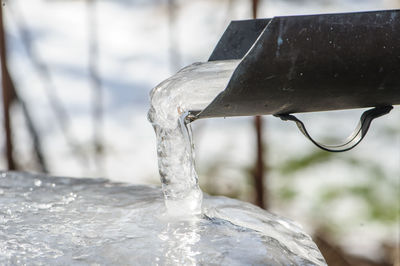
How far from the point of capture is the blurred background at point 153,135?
3219mm

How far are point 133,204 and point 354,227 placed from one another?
245cm

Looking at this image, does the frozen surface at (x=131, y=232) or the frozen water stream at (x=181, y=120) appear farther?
the frozen water stream at (x=181, y=120)

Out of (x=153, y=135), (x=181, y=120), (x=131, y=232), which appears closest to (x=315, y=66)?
(x=181, y=120)

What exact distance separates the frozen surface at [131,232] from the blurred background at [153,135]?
1456 mm

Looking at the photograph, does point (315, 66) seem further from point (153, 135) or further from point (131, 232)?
point (153, 135)

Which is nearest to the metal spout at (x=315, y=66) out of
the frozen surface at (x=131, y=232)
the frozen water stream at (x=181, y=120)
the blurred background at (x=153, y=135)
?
the frozen water stream at (x=181, y=120)

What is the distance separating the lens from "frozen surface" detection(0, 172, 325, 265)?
1.00 metres

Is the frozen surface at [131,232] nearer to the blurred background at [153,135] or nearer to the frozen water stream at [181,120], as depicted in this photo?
the frozen water stream at [181,120]

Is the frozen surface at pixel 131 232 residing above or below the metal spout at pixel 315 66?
below

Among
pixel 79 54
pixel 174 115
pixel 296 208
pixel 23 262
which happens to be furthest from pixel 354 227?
pixel 23 262

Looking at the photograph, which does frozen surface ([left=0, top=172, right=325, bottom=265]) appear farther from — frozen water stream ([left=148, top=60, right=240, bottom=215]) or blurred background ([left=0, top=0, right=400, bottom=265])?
blurred background ([left=0, top=0, right=400, bottom=265])

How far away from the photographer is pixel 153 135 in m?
4.16

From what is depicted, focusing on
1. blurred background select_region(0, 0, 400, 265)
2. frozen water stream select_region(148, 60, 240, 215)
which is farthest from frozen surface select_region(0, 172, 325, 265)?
blurred background select_region(0, 0, 400, 265)

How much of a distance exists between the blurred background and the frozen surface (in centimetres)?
146
